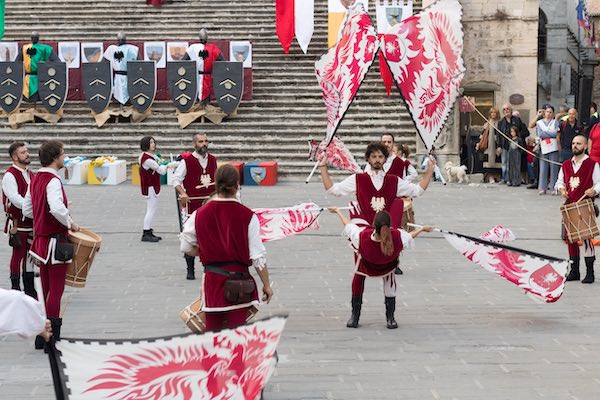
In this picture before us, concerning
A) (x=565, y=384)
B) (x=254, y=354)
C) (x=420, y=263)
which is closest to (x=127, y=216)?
(x=420, y=263)

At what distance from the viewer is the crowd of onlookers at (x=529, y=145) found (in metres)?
21.8

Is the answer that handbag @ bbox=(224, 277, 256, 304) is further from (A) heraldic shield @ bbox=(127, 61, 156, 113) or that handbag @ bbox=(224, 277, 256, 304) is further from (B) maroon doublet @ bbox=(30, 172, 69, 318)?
(A) heraldic shield @ bbox=(127, 61, 156, 113)

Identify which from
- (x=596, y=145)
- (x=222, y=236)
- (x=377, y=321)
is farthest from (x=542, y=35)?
(x=222, y=236)

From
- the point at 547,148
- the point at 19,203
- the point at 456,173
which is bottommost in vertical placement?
the point at 456,173

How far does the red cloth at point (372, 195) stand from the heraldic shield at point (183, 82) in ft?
48.8

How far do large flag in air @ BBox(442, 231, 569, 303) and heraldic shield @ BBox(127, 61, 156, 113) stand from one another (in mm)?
15224

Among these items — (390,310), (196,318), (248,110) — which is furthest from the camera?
(248,110)

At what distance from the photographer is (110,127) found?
1011 inches

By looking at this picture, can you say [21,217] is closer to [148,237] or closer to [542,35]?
[148,237]

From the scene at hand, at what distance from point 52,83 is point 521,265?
1651 cm

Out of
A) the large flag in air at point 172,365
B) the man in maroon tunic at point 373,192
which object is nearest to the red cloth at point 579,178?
the man in maroon tunic at point 373,192

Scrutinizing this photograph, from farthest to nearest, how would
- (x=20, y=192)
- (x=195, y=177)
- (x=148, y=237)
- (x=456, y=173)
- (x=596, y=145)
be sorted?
1. (x=456, y=173)
2. (x=596, y=145)
3. (x=148, y=237)
4. (x=195, y=177)
5. (x=20, y=192)

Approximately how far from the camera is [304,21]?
1024 inches

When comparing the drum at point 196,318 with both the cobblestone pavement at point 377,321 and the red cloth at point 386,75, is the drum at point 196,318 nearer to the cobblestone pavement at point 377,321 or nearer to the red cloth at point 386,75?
the cobblestone pavement at point 377,321
